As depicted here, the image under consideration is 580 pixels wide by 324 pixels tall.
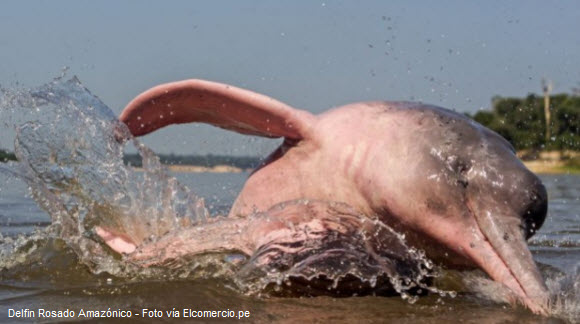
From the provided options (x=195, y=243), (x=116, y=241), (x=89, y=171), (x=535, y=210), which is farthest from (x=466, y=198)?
(x=89, y=171)

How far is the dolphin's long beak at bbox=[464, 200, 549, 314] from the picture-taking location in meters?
4.00

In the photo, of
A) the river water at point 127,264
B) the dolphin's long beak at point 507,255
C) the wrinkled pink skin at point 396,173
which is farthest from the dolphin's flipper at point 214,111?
the dolphin's long beak at point 507,255

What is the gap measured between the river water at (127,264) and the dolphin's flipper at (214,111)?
0.28 metres

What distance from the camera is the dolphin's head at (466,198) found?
4.21 m

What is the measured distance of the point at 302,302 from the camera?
4.32m

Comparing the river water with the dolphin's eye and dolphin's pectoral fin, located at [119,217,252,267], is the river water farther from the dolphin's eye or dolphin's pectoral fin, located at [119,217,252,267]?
the dolphin's eye

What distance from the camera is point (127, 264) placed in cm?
520

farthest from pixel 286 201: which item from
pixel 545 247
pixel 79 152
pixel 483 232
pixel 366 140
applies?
pixel 545 247

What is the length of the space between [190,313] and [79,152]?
291 centimetres

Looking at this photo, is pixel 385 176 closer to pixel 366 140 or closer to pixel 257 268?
pixel 366 140

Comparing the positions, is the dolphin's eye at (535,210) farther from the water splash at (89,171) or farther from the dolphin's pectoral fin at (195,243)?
the water splash at (89,171)

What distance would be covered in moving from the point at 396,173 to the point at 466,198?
1.40ft

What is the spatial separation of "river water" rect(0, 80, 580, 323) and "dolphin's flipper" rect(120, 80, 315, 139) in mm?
281

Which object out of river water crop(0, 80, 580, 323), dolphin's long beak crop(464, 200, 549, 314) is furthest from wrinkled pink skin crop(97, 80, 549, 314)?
river water crop(0, 80, 580, 323)
